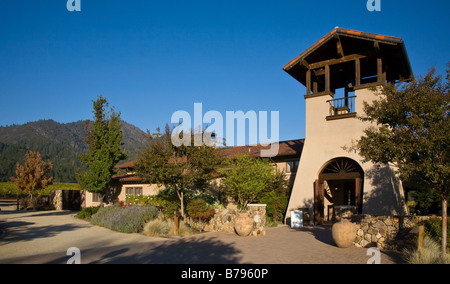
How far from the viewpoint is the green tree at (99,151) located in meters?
24.3

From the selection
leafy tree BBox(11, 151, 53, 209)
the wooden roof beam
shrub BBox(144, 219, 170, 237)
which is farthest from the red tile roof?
leafy tree BBox(11, 151, 53, 209)

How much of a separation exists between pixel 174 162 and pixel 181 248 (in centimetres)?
647

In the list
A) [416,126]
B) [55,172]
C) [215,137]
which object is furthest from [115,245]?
[55,172]

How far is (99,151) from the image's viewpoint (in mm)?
24281

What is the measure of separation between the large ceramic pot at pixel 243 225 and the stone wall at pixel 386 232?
15.7ft

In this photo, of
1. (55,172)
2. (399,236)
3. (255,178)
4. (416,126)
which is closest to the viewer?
(416,126)

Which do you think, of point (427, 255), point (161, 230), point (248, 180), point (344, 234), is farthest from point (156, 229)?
point (427, 255)

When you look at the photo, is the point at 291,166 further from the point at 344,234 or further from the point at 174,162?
the point at 344,234

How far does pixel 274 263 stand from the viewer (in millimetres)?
9828

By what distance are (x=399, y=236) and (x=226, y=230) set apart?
8.36 meters

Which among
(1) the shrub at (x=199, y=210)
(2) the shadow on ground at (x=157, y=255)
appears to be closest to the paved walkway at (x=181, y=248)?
(2) the shadow on ground at (x=157, y=255)

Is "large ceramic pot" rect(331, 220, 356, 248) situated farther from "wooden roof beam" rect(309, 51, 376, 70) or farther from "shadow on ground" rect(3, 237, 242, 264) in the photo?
"wooden roof beam" rect(309, 51, 376, 70)

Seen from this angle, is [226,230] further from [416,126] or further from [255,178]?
[416,126]

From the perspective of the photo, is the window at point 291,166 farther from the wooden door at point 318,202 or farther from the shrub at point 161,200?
the shrub at point 161,200
